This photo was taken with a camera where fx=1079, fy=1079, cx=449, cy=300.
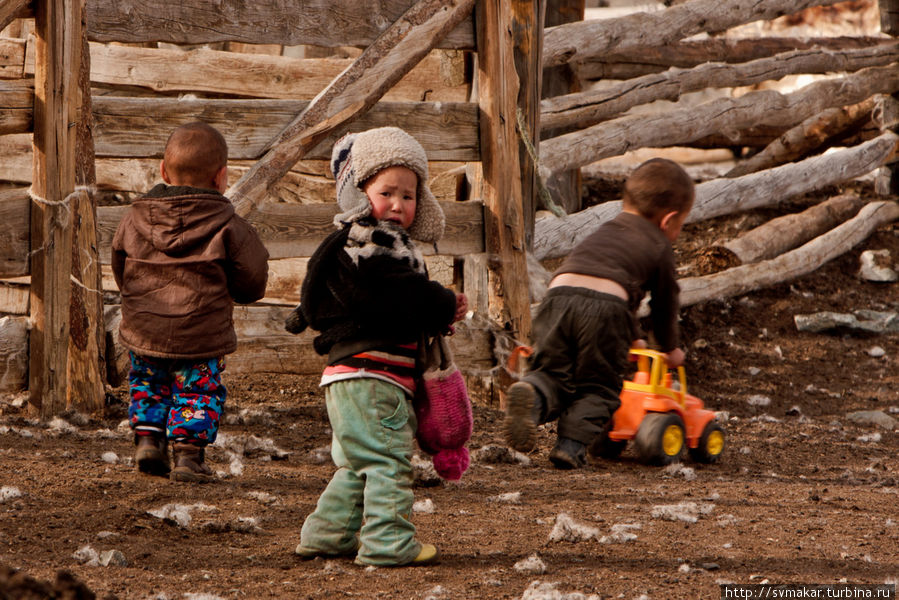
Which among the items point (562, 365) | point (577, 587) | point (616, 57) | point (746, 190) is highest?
point (616, 57)

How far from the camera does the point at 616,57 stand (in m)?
9.65

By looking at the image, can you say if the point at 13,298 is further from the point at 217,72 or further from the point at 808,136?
the point at 808,136

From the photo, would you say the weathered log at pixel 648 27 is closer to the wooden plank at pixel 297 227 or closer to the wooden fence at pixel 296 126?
the wooden fence at pixel 296 126

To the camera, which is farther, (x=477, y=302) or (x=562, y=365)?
(x=477, y=302)

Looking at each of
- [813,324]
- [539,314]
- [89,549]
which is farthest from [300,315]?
[813,324]

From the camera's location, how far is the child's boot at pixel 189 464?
445 centimetres

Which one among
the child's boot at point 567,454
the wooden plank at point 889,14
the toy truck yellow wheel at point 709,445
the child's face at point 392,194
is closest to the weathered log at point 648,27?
the wooden plank at point 889,14

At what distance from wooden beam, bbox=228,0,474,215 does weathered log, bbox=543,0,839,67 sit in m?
1.49

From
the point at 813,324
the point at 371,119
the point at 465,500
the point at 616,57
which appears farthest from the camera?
the point at 616,57

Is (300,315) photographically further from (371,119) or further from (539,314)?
(371,119)

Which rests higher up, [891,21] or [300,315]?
[891,21]

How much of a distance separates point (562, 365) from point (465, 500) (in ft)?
3.03

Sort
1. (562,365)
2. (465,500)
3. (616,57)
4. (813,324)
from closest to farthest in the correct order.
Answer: (465,500)
(562,365)
(813,324)
(616,57)

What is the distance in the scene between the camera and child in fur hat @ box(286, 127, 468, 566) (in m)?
3.36
